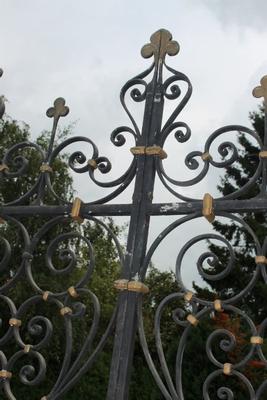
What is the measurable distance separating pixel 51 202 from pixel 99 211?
7416mm

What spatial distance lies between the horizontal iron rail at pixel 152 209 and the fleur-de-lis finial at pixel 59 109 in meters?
0.51

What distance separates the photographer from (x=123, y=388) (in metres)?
2.62

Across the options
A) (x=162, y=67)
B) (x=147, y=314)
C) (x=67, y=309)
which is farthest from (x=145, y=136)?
(x=147, y=314)

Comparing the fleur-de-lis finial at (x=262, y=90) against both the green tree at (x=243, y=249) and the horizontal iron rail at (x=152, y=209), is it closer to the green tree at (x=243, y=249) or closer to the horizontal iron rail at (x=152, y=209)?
the horizontal iron rail at (x=152, y=209)

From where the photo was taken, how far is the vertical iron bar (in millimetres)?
2645

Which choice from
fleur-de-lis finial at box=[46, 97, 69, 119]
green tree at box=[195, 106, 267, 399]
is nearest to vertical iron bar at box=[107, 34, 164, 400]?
fleur-de-lis finial at box=[46, 97, 69, 119]

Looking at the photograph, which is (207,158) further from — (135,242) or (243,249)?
(243,249)

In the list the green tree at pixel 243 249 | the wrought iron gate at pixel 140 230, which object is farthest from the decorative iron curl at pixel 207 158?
the green tree at pixel 243 249

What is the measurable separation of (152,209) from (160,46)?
0.83m

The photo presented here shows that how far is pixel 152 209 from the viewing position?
2871mm

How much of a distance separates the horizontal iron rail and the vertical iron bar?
60 millimetres

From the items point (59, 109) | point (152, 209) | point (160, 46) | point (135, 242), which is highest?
point (160, 46)

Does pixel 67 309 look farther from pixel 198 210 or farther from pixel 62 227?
pixel 62 227

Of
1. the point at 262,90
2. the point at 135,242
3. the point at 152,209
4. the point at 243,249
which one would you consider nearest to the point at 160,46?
the point at 262,90
